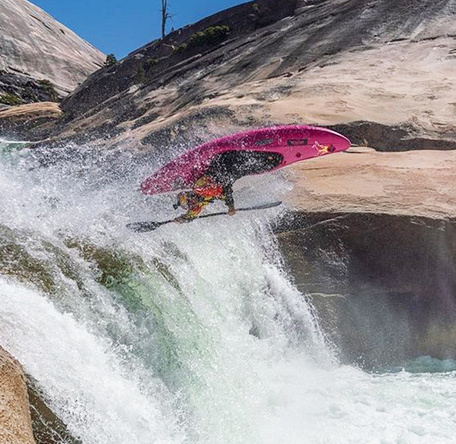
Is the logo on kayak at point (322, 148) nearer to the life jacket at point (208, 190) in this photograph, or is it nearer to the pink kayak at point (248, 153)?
the pink kayak at point (248, 153)

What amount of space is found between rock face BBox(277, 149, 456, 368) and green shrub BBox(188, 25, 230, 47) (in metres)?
22.3

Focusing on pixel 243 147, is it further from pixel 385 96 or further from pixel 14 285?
pixel 385 96

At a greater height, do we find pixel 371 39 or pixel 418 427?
pixel 371 39

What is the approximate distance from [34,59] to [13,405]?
49.9 m

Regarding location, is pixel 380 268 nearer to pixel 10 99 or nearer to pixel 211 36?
pixel 211 36

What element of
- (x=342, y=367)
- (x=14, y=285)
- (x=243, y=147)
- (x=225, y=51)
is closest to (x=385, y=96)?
(x=243, y=147)

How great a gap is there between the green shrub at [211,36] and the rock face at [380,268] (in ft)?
73.0

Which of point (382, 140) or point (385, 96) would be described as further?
point (385, 96)

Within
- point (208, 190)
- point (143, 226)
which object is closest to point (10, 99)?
point (208, 190)

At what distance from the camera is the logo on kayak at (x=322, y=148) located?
25.0ft

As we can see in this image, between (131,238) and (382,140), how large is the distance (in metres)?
5.70

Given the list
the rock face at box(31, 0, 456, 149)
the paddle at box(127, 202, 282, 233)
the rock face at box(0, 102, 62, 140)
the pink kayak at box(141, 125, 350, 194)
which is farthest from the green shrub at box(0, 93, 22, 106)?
the paddle at box(127, 202, 282, 233)

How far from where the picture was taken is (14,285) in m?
4.16

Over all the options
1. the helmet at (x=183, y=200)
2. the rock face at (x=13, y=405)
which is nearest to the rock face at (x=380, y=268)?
the helmet at (x=183, y=200)
